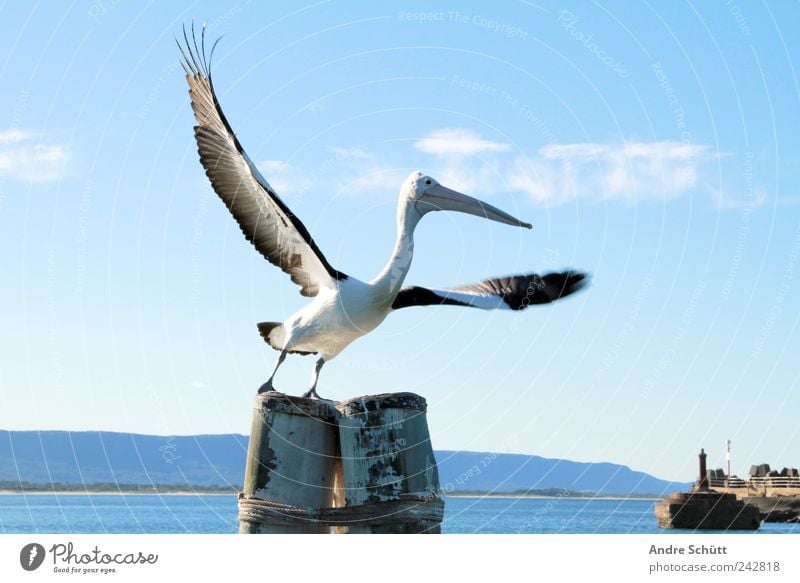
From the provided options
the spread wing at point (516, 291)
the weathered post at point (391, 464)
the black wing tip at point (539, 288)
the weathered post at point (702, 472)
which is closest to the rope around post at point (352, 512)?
the weathered post at point (391, 464)

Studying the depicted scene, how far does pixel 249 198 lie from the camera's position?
481 inches

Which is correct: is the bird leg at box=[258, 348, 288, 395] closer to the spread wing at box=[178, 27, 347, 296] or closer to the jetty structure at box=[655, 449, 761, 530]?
the spread wing at box=[178, 27, 347, 296]

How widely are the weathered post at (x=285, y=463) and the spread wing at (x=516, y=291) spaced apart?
14.2 ft

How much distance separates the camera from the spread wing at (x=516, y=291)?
13000 millimetres

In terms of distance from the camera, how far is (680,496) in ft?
241

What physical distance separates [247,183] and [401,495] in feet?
15.5

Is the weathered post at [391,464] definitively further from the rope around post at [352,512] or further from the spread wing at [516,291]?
the spread wing at [516,291]

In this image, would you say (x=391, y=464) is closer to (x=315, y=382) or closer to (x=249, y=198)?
(x=315, y=382)

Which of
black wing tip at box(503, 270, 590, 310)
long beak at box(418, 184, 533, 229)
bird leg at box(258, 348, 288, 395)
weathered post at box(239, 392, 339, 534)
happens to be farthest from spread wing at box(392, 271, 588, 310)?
weathered post at box(239, 392, 339, 534)

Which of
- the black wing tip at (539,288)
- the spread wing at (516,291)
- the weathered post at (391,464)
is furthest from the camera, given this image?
the black wing tip at (539,288)

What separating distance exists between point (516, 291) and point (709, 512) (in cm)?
6094

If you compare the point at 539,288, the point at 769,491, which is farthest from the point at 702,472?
the point at 539,288

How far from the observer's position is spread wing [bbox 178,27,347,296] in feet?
38.6
